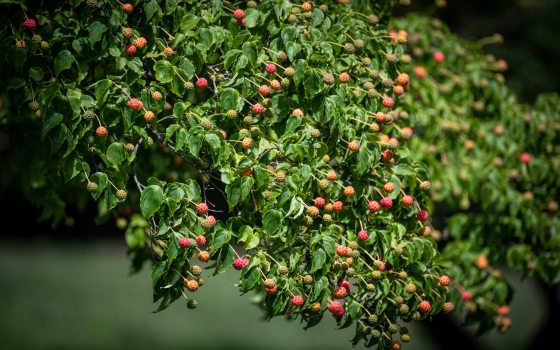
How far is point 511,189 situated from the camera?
4098mm

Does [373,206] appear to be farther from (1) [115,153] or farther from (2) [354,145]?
(1) [115,153]

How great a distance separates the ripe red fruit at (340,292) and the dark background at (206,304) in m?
3.27

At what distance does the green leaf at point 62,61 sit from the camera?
106 inches

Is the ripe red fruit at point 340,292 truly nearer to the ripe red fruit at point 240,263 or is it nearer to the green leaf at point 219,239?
the ripe red fruit at point 240,263

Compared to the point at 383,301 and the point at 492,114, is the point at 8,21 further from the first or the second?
the point at 492,114

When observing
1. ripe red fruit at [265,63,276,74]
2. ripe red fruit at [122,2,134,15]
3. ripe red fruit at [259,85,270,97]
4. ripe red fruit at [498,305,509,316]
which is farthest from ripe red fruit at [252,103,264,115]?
ripe red fruit at [498,305,509,316]

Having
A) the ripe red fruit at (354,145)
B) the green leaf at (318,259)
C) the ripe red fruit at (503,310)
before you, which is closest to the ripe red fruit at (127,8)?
the ripe red fruit at (354,145)

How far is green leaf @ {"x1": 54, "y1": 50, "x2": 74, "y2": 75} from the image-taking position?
8.80 ft

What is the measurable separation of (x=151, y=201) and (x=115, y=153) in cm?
29

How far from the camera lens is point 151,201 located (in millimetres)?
2586

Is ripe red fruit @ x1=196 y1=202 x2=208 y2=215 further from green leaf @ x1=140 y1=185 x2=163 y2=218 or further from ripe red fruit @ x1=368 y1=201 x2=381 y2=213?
ripe red fruit @ x1=368 y1=201 x2=381 y2=213

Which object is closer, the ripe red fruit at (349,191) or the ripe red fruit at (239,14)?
the ripe red fruit at (349,191)

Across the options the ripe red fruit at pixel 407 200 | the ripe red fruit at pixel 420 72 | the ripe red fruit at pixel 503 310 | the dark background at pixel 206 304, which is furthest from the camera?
the dark background at pixel 206 304

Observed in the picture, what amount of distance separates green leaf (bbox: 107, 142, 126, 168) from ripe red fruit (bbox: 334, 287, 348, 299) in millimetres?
1127
